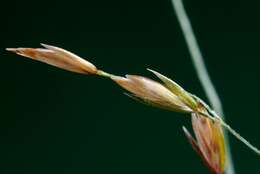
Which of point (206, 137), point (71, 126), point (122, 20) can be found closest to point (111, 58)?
point (122, 20)

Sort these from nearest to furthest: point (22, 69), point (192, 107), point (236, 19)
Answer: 1. point (192, 107)
2. point (236, 19)
3. point (22, 69)

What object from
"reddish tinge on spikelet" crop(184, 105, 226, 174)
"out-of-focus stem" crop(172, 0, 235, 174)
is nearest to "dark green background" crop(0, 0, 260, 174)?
"out-of-focus stem" crop(172, 0, 235, 174)

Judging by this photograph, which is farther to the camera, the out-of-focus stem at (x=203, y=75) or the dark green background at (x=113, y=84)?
the dark green background at (x=113, y=84)

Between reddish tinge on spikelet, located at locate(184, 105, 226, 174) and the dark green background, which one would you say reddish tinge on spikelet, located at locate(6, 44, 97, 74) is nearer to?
reddish tinge on spikelet, located at locate(184, 105, 226, 174)

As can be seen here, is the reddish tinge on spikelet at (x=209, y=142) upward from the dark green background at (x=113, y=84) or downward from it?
downward

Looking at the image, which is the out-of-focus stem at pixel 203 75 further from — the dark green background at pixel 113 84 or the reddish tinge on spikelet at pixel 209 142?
the dark green background at pixel 113 84

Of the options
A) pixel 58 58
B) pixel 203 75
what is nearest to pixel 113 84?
pixel 203 75

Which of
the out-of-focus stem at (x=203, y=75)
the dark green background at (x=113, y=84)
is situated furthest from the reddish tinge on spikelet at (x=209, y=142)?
the dark green background at (x=113, y=84)

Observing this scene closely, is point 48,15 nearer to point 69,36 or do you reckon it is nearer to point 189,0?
point 69,36

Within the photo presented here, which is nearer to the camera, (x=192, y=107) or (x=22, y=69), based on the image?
(x=192, y=107)

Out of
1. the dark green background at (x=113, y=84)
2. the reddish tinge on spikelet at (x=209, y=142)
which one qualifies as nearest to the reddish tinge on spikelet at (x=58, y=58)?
the reddish tinge on spikelet at (x=209, y=142)
